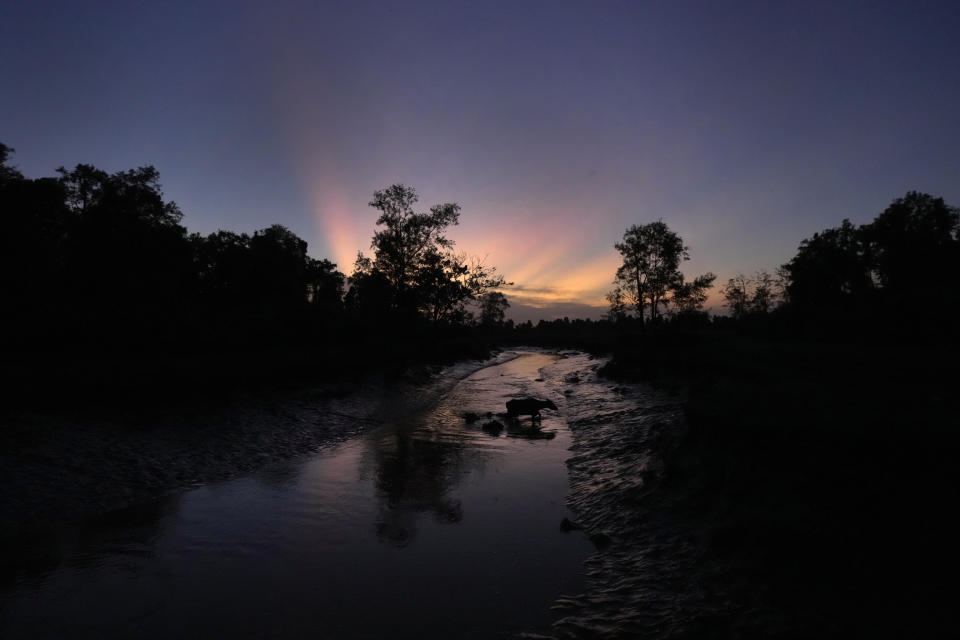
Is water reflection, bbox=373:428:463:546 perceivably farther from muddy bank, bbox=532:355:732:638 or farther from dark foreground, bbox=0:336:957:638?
muddy bank, bbox=532:355:732:638

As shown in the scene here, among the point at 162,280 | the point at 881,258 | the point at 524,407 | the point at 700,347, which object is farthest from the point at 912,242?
the point at 162,280

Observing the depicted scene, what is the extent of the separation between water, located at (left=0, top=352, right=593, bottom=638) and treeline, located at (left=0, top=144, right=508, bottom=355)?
18.3m

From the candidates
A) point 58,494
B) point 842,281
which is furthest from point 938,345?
point 842,281

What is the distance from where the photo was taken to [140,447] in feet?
41.5

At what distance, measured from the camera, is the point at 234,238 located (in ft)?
235

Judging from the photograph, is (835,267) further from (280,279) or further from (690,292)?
(280,279)

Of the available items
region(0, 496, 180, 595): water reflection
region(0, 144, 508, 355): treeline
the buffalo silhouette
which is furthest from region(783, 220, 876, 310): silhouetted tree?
region(0, 496, 180, 595): water reflection

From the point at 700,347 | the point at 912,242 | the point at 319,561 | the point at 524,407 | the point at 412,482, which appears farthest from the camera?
the point at 912,242

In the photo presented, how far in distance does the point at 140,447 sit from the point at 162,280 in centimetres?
3580

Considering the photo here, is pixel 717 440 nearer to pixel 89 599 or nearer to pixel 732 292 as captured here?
pixel 89 599

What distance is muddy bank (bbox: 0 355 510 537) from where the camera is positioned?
9.55 metres

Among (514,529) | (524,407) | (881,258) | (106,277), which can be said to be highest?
(881,258)

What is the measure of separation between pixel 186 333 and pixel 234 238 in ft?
177

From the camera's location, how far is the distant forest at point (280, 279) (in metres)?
25.4
